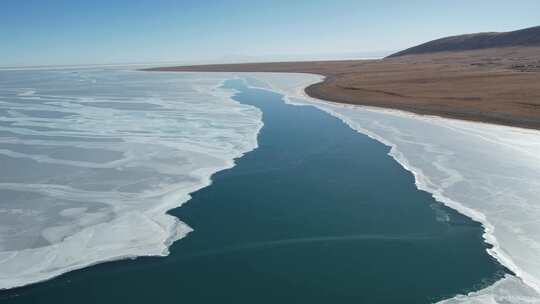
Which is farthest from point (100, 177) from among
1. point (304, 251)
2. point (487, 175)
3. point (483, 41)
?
point (483, 41)

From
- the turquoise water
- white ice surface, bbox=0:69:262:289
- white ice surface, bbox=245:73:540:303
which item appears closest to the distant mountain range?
white ice surface, bbox=245:73:540:303

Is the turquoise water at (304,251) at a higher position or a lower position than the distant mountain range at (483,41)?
lower

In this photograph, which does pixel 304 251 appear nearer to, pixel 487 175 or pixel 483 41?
pixel 487 175

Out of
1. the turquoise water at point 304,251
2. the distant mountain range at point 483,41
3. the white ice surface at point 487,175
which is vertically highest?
the distant mountain range at point 483,41

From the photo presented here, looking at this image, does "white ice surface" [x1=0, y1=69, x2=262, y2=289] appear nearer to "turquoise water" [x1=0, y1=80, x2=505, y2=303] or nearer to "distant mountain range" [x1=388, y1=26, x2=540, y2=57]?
"turquoise water" [x1=0, y1=80, x2=505, y2=303]

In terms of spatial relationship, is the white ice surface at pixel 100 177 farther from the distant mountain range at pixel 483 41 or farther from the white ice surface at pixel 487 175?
the distant mountain range at pixel 483 41

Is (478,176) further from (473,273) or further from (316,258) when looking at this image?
(316,258)

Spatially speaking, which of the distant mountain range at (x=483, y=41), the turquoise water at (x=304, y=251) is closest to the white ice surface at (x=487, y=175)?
the turquoise water at (x=304, y=251)
